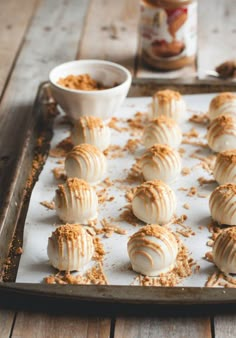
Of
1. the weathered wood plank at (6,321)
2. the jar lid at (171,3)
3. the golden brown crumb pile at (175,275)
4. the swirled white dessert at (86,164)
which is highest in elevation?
the jar lid at (171,3)

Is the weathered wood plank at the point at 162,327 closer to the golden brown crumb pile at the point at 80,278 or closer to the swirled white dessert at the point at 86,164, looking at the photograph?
the golden brown crumb pile at the point at 80,278

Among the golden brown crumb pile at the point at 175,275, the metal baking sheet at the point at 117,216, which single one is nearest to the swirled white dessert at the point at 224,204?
the metal baking sheet at the point at 117,216

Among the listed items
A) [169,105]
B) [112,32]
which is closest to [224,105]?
[169,105]

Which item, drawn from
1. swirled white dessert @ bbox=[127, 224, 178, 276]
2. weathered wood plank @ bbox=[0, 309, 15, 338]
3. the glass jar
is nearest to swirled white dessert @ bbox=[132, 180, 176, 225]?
swirled white dessert @ bbox=[127, 224, 178, 276]

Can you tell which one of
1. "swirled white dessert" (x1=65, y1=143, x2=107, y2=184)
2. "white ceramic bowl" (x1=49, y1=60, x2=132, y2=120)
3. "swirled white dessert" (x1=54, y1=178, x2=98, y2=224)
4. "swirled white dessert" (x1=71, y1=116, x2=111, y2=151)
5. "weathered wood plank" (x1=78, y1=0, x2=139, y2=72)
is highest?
"weathered wood plank" (x1=78, y1=0, x2=139, y2=72)

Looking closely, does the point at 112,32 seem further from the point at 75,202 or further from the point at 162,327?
the point at 162,327

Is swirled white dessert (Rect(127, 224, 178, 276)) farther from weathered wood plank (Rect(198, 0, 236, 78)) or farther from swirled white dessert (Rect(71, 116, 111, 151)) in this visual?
weathered wood plank (Rect(198, 0, 236, 78))

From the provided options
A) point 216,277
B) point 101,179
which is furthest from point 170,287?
Result: point 101,179

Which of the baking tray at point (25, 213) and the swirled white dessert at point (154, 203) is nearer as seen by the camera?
the baking tray at point (25, 213)
